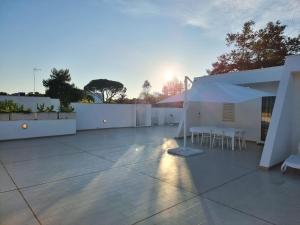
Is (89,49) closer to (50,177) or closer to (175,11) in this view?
(175,11)

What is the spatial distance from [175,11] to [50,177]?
27.3ft

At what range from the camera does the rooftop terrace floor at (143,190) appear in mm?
3178

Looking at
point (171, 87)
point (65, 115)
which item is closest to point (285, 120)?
point (65, 115)

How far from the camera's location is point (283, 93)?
20.5 ft

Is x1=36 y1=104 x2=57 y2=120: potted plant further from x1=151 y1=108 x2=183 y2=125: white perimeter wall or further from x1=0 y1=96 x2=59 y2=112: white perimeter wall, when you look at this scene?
x1=151 y1=108 x2=183 y2=125: white perimeter wall

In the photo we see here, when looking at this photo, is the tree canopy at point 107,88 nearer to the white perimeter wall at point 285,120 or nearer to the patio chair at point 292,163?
the white perimeter wall at point 285,120

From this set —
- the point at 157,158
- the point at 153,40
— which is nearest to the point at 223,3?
the point at 153,40

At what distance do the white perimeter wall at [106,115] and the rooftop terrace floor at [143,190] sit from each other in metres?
7.40

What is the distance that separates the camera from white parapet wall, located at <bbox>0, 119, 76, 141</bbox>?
10062 mm

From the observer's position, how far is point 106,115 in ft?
51.1

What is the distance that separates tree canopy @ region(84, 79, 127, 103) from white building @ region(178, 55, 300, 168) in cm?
2521

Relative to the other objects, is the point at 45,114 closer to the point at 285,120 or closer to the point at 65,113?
the point at 65,113

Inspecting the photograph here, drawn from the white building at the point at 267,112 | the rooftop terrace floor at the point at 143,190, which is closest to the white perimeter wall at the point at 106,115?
the white building at the point at 267,112

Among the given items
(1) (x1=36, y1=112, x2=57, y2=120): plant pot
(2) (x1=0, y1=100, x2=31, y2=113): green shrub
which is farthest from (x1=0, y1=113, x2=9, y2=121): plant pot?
(1) (x1=36, y1=112, x2=57, y2=120): plant pot
